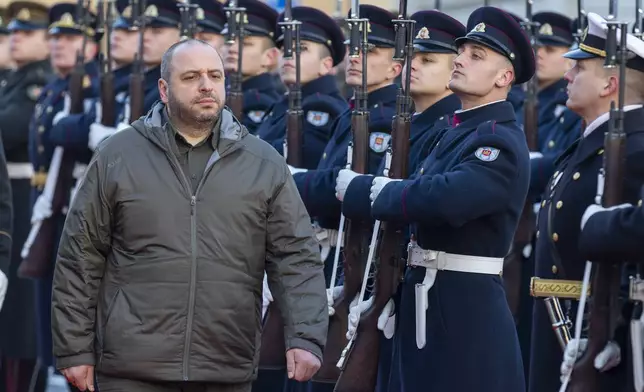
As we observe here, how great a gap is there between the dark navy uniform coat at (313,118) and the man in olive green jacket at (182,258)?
2.47 metres

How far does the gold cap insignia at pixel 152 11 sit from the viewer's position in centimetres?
1016

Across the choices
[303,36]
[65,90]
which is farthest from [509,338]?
[65,90]

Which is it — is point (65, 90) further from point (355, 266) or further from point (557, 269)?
point (557, 269)

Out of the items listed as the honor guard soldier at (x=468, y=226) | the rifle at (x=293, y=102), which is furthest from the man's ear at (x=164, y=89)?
the rifle at (x=293, y=102)

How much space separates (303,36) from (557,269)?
2834 millimetres

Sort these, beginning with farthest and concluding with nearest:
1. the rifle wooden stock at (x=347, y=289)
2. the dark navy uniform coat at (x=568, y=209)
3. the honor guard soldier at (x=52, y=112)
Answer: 1. the honor guard soldier at (x=52, y=112)
2. the rifle wooden stock at (x=347, y=289)
3. the dark navy uniform coat at (x=568, y=209)

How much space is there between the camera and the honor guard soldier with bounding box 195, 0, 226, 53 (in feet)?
32.4

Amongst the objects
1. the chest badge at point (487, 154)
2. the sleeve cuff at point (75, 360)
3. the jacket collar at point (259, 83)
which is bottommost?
the sleeve cuff at point (75, 360)

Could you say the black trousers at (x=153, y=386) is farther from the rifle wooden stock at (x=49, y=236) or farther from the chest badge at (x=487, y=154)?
the rifle wooden stock at (x=49, y=236)

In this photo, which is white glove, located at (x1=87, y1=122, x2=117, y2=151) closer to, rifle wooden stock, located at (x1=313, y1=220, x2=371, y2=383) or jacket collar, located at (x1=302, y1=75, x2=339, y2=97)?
jacket collar, located at (x1=302, y1=75, x2=339, y2=97)

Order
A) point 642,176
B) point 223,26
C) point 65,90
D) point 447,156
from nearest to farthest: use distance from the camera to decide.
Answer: point 642,176 < point 447,156 < point 223,26 < point 65,90

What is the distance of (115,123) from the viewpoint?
33.1 ft

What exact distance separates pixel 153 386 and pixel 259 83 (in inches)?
160

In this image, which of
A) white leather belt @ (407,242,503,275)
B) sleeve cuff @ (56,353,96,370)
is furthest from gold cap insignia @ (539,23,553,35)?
sleeve cuff @ (56,353,96,370)
